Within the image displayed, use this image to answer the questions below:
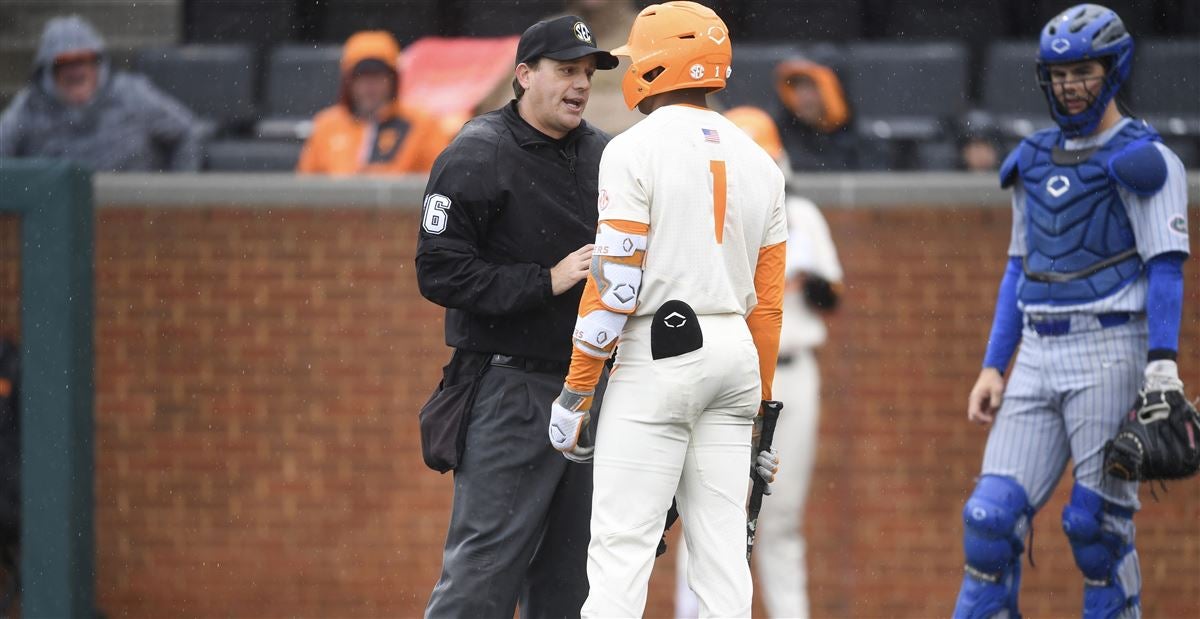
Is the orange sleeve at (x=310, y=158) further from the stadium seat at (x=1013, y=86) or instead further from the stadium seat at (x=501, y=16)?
the stadium seat at (x=1013, y=86)

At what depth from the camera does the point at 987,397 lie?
A: 5957 mm

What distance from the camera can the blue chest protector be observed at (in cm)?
559

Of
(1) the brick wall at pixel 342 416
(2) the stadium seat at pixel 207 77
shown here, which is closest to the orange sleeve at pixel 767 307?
(1) the brick wall at pixel 342 416

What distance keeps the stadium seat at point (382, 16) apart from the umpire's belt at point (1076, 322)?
6.68 metres

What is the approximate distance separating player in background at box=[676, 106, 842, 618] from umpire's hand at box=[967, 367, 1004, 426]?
1.44 m

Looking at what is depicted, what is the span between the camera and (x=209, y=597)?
26.7ft

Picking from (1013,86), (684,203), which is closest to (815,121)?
(1013,86)

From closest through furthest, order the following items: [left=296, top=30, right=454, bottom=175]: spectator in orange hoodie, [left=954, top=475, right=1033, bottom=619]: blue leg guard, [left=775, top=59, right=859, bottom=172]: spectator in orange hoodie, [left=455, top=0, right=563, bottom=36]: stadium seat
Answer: [left=954, top=475, right=1033, bottom=619]: blue leg guard < [left=296, top=30, right=454, bottom=175]: spectator in orange hoodie < [left=775, top=59, right=859, bottom=172]: spectator in orange hoodie < [left=455, top=0, right=563, bottom=36]: stadium seat

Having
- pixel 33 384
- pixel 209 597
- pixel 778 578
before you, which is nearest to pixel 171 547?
pixel 209 597

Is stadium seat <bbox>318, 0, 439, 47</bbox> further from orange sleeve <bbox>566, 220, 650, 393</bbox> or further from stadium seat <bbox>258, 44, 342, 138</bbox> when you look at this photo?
orange sleeve <bbox>566, 220, 650, 393</bbox>

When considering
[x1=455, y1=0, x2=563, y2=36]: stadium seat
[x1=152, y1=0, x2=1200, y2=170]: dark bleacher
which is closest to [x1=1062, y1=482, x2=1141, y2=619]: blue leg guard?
[x1=152, y1=0, x2=1200, y2=170]: dark bleacher

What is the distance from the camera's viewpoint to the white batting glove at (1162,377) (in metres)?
5.38

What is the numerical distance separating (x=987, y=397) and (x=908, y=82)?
4435 mm

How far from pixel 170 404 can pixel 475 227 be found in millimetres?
3652
